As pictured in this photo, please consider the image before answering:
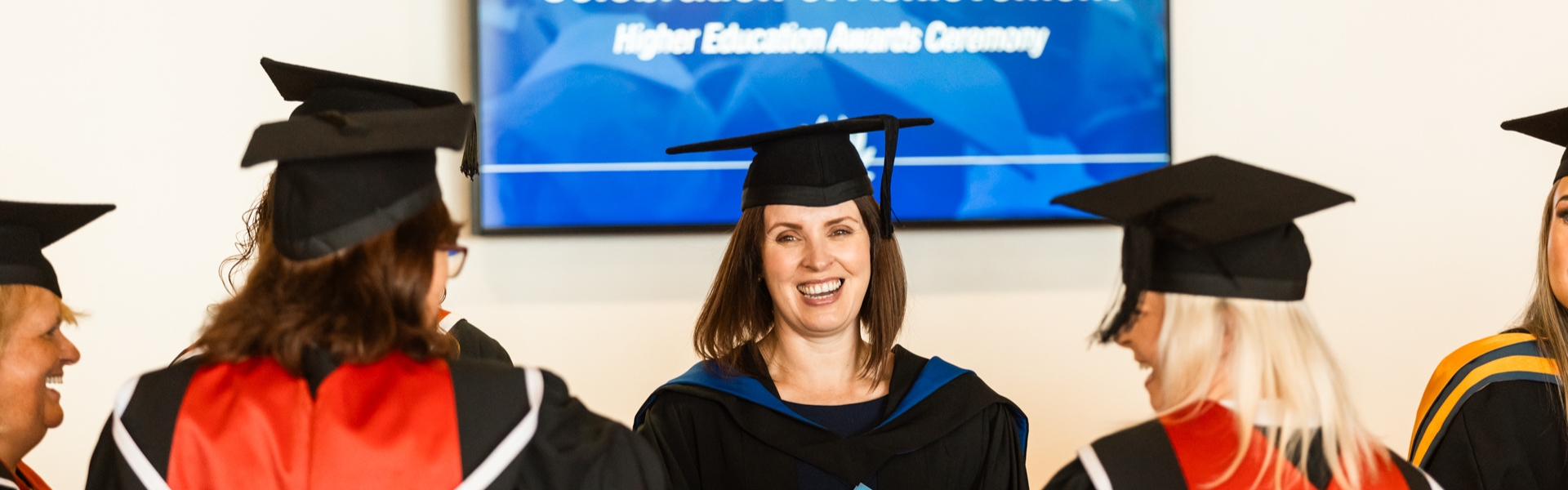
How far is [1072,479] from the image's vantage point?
163 cm

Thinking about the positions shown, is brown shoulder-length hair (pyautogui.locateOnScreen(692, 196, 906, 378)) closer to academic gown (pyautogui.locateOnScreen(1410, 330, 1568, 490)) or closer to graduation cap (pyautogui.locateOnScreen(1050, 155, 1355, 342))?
graduation cap (pyautogui.locateOnScreen(1050, 155, 1355, 342))

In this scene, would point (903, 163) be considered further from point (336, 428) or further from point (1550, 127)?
point (336, 428)

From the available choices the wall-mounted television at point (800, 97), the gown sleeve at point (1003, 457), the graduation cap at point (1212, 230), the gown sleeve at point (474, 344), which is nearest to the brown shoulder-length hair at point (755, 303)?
the gown sleeve at point (1003, 457)

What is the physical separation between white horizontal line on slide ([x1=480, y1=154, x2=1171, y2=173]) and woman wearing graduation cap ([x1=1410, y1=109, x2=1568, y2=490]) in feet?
3.85

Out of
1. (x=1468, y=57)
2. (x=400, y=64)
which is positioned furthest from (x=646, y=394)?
(x=1468, y=57)

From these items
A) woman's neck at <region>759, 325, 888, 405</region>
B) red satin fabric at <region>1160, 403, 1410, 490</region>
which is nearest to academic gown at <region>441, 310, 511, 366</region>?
woman's neck at <region>759, 325, 888, 405</region>

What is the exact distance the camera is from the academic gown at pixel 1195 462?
1534 mm

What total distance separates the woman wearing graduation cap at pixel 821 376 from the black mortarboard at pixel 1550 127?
117cm

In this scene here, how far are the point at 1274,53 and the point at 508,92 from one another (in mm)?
2295

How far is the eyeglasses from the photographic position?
1.63 metres

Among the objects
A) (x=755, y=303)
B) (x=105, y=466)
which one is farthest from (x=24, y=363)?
(x=755, y=303)

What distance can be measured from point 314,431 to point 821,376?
1.26 metres

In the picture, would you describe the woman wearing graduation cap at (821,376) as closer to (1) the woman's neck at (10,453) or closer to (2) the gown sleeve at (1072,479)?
(2) the gown sleeve at (1072,479)

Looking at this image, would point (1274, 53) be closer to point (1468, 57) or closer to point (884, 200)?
point (1468, 57)
